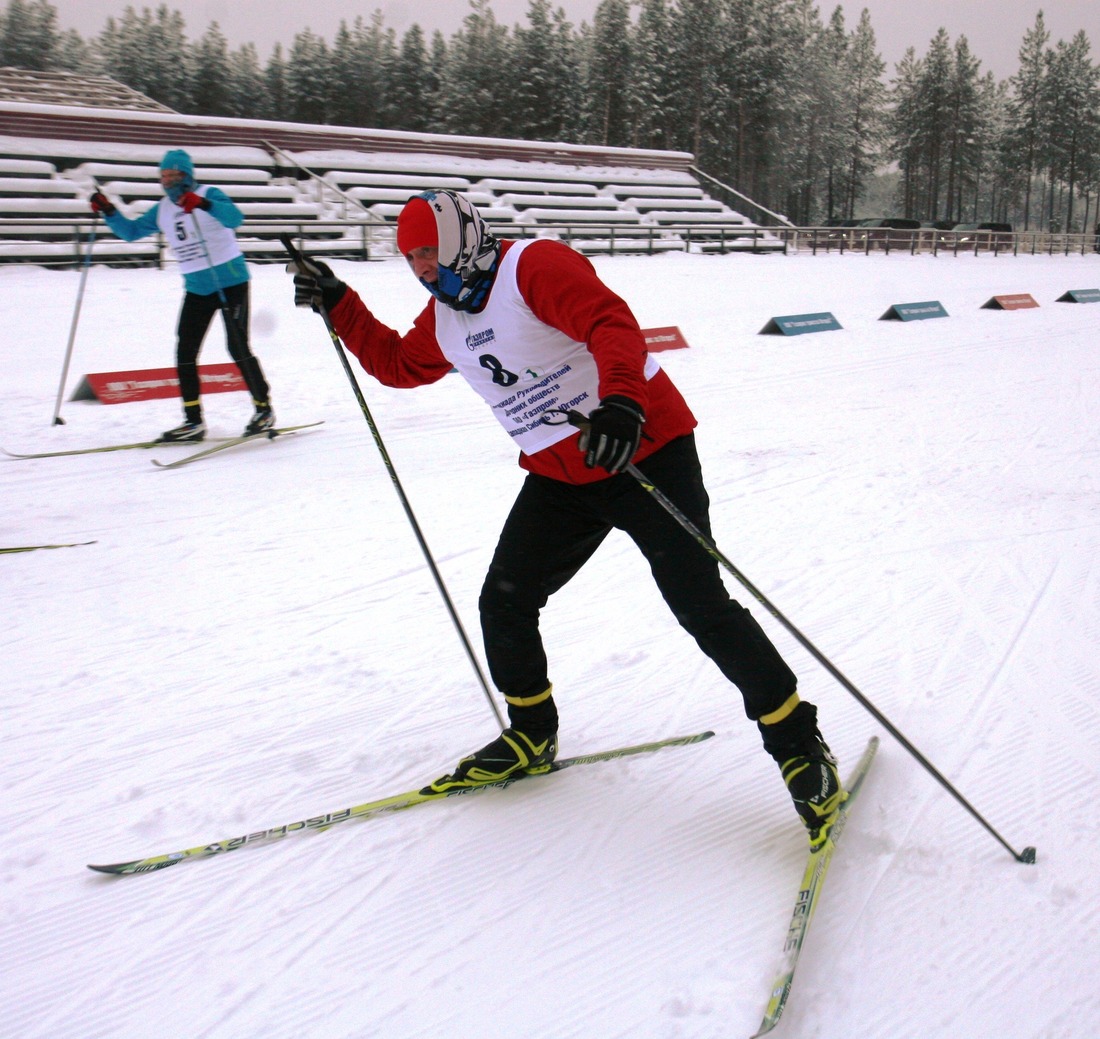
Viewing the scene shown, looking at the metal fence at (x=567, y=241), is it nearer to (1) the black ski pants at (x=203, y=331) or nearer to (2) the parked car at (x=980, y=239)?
(2) the parked car at (x=980, y=239)

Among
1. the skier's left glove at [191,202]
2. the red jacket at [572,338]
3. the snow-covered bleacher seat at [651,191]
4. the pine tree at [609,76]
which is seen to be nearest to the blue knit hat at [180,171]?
the skier's left glove at [191,202]

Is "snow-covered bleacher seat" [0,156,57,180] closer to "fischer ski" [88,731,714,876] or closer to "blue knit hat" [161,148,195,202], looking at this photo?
"blue knit hat" [161,148,195,202]

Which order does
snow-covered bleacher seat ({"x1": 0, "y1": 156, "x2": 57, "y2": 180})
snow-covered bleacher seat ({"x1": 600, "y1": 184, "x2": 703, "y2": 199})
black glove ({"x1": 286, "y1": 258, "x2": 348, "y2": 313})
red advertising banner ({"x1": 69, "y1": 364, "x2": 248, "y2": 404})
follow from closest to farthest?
black glove ({"x1": 286, "y1": 258, "x2": 348, "y2": 313}) → red advertising banner ({"x1": 69, "y1": 364, "x2": 248, "y2": 404}) → snow-covered bleacher seat ({"x1": 0, "y1": 156, "x2": 57, "y2": 180}) → snow-covered bleacher seat ({"x1": 600, "y1": 184, "x2": 703, "y2": 199})

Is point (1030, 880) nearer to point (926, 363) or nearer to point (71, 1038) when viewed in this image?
point (71, 1038)

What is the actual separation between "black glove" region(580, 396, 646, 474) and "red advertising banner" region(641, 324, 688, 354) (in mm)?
8399

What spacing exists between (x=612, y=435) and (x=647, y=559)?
53cm

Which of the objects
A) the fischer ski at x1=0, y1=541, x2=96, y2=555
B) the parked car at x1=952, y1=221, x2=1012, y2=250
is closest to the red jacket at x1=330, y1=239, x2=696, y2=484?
the fischer ski at x1=0, y1=541, x2=96, y2=555

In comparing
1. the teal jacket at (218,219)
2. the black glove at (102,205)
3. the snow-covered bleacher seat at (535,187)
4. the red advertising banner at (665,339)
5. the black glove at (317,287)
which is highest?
the snow-covered bleacher seat at (535,187)

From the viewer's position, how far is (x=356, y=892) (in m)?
2.19

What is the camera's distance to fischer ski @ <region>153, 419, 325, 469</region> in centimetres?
588

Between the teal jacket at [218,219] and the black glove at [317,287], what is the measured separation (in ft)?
11.8

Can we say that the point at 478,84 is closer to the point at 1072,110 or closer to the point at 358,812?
the point at 1072,110

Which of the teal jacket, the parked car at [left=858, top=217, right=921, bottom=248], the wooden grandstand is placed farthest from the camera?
the parked car at [left=858, top=217, right=921, bottom=248]

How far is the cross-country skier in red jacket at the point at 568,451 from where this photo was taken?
2.18 metres
